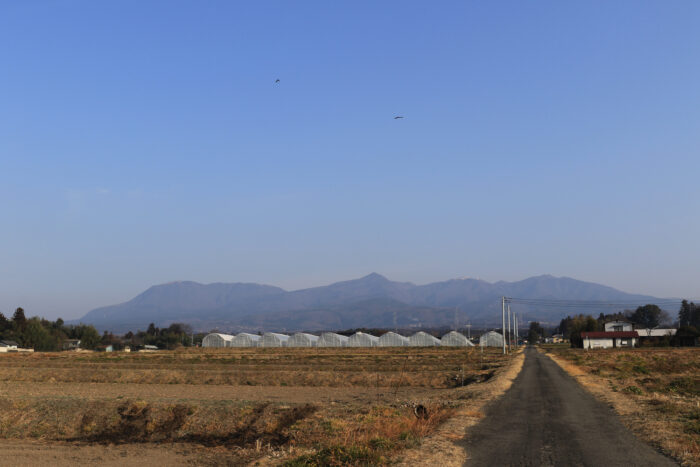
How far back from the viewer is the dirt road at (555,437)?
643 inches

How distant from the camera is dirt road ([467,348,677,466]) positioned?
16.3 meters

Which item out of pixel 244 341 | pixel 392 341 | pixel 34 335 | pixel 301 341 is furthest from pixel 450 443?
pixel 34 335

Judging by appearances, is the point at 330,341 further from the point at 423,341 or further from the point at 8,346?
the point at 8,346

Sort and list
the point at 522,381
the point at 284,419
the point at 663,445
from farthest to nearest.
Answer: the point at 522,381 < the point at 284,419 < the point at 663,445

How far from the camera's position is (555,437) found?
19781 mm

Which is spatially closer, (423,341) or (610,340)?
(610,340)

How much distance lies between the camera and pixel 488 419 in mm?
24156

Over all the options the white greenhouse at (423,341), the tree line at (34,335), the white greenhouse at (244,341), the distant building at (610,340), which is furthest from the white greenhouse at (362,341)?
the tree line at (34,335)

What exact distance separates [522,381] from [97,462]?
31529 millimetres

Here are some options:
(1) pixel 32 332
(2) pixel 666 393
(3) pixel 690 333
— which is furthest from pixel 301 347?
(2) pixel 666 393

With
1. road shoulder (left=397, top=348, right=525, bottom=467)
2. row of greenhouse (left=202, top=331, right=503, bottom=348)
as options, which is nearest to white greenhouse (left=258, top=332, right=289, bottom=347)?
row of greenhouse (left=202, top=331, right=503, bottom=348)

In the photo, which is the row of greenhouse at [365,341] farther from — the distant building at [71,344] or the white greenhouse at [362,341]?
the distant building at [71,344]

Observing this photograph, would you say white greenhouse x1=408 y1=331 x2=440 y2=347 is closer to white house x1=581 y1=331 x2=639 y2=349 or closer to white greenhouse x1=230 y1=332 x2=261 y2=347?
white house x1=581 y1=331 x2=639 y2=349

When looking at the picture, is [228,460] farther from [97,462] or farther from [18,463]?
[18,463]
